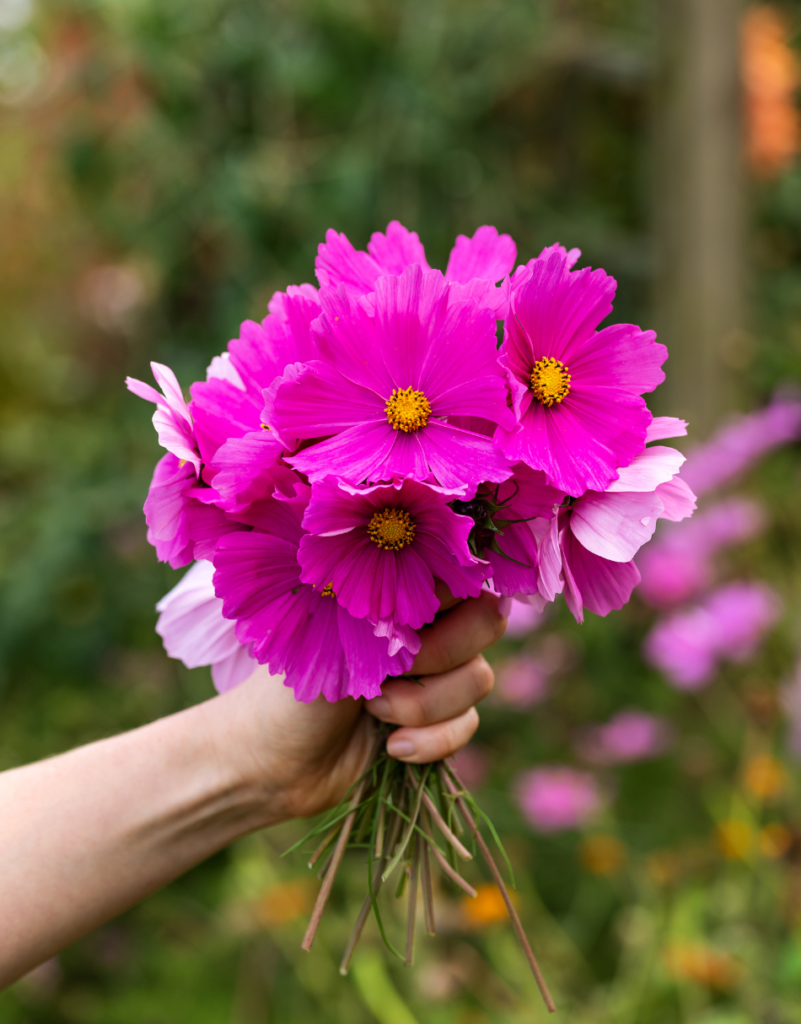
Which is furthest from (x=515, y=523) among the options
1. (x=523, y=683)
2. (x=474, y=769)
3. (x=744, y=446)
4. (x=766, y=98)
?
(x=766, y=98)

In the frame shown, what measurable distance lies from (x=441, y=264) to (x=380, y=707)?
A: 1387 millimetres

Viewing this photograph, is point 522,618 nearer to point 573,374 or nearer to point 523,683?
point 523,683

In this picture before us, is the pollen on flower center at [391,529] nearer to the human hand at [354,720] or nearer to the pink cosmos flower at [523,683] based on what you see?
the human hand at [354,720]

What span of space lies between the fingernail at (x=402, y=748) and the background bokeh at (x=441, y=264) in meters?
0.46

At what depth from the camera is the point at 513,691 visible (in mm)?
1429

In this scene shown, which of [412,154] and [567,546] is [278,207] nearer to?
[412,154]

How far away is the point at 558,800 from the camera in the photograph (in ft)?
4.24

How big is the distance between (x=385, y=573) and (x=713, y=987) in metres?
0.88

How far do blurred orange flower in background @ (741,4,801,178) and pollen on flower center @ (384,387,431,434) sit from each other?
1.85 m

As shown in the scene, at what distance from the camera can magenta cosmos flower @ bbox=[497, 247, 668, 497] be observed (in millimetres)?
460

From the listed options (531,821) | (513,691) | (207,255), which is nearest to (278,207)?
(207,255)

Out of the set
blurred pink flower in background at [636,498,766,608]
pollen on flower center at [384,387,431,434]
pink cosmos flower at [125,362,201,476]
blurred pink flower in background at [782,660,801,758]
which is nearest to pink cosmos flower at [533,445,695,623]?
pollen on flower center at [384,387,431,434]

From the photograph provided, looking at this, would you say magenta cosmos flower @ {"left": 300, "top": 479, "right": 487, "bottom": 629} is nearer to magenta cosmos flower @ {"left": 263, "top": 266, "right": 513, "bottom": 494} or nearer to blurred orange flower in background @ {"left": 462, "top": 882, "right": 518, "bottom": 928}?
magenta cosmos flower @ {"left": 263, "top": 266, "right": 513, "bottom": 494}

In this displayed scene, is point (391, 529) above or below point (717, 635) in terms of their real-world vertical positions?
above
